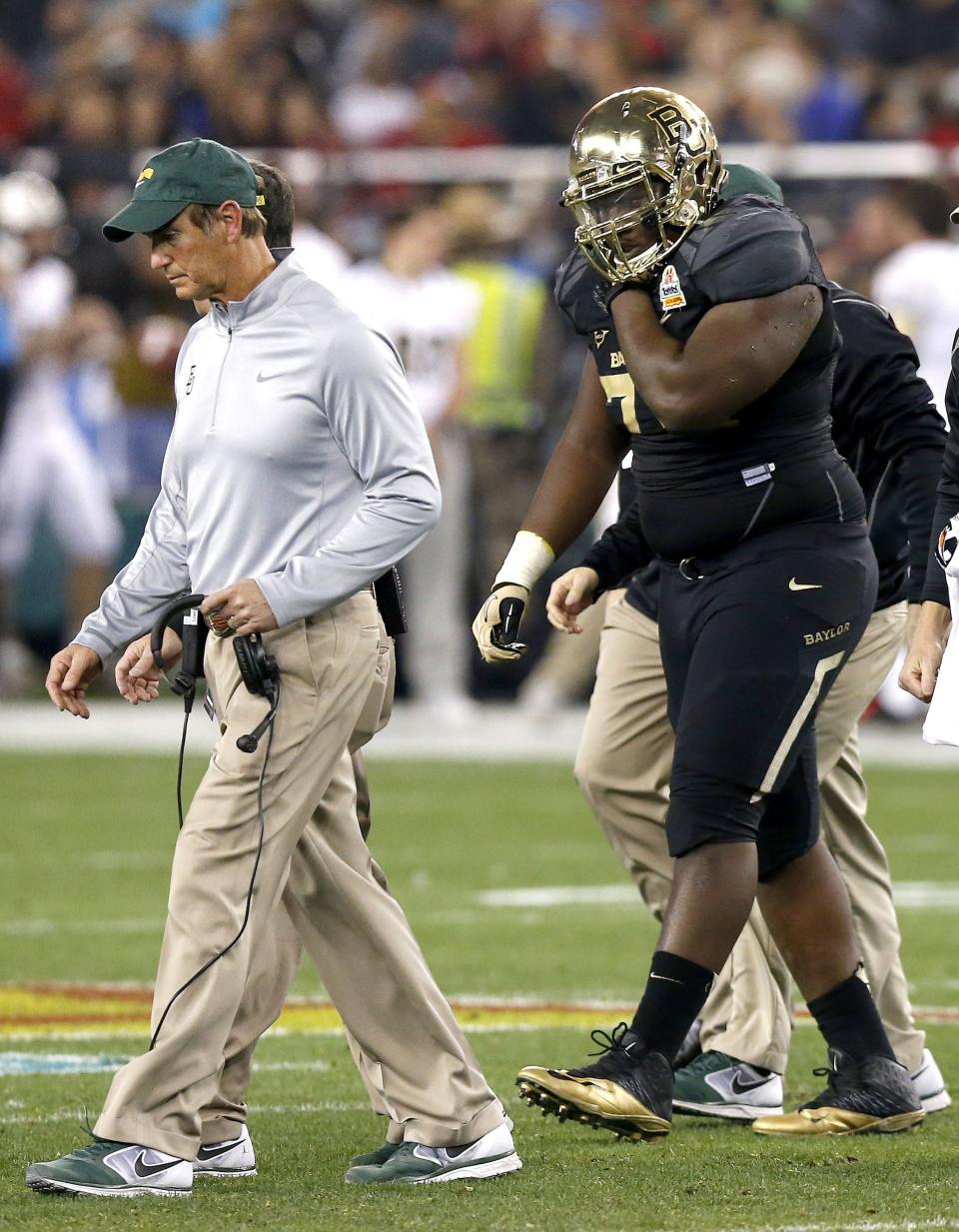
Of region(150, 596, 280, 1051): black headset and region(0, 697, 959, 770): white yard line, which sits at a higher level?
region(150, 596, 280, 1051): black headset

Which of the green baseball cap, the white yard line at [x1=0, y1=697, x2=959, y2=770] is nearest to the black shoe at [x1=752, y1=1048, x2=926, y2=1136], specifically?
the green baseball cap

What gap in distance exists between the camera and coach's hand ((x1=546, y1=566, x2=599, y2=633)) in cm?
586

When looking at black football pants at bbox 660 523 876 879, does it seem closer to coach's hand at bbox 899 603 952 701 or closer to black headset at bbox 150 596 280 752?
coach's hand at bbox 899 603 952 701

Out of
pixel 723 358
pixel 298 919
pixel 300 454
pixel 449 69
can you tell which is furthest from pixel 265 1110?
pixel 449 69

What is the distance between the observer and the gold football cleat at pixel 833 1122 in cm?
551

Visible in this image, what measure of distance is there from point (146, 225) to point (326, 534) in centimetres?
67

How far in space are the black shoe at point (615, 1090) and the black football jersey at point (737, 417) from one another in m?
1.04

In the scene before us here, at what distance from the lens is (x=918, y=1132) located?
18.4 ft

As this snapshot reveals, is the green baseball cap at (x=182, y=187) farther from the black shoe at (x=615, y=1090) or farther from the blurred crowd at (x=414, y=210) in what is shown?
the blurred crowd at (x=414, y=210)

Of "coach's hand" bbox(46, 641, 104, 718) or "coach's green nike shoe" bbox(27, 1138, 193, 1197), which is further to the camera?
"coach's hand" bbox(46, 641, 104, 718)

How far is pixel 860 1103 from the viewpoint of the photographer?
5.52 metres

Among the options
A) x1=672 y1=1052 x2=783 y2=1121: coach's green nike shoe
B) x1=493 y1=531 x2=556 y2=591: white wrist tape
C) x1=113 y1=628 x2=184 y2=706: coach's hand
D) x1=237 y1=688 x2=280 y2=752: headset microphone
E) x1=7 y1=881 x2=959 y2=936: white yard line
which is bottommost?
x1=7 y1=881 x2=959 y2=936: white yard line

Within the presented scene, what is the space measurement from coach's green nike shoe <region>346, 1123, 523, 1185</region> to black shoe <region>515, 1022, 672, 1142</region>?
12cm

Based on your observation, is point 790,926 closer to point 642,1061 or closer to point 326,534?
point 642,1061
